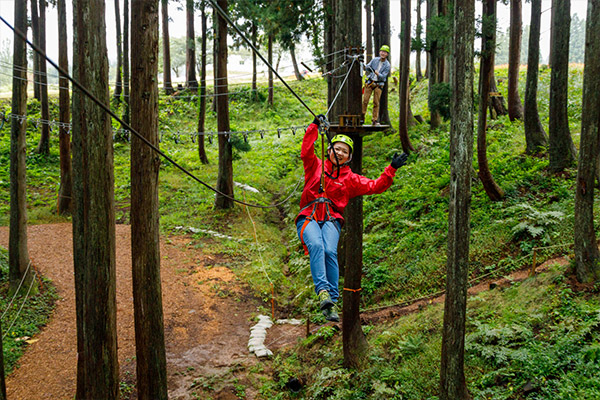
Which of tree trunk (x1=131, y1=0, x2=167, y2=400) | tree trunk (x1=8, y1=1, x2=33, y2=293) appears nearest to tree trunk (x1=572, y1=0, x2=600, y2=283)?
tree trunk (x1=131, y1=0, x2=167, y2=400)

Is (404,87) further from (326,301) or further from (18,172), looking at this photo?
(326,301)

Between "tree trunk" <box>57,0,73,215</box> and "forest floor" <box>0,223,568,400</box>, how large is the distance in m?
1.93

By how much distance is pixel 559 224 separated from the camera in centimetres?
862

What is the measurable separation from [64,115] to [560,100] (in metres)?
14.3

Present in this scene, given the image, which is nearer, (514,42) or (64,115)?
(514,42)

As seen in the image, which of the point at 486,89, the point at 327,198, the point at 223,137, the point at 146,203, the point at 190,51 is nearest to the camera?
the point at 327,198

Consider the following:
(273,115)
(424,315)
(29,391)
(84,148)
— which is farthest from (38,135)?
(424,315)

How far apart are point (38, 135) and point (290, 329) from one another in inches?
808

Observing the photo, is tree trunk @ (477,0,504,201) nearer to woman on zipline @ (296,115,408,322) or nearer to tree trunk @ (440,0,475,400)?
tree trunk @ (440,0,475,400)

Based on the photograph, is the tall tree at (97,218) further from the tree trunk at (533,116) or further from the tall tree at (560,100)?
the tree trunk at (533,116)

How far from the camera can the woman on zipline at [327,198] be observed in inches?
203

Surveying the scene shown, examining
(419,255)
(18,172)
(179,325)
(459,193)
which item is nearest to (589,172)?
(459,193)

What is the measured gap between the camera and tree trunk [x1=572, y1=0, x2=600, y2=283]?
6.55m

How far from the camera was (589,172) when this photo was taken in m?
6.55
